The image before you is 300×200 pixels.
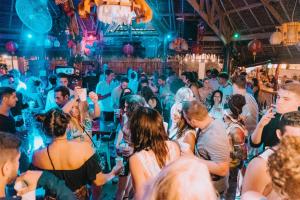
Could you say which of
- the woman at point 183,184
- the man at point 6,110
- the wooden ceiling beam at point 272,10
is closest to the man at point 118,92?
the man at point 6,110

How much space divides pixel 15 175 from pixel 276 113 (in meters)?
2.41

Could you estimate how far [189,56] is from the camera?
56.9 ft

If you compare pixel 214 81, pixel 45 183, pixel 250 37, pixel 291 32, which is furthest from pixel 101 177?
pixel 250 37

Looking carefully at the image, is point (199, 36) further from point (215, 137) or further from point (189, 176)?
point (189, 176)

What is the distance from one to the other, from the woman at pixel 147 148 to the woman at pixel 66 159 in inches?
16.4

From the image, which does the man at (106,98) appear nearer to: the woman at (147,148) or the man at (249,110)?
the man at (249,110)

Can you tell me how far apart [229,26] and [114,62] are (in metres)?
7.47

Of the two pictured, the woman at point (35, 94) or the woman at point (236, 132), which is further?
the woman at point (35, 94)

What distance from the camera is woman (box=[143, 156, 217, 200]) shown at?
1.01 metres

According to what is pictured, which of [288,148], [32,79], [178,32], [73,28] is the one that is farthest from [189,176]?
[178,32]

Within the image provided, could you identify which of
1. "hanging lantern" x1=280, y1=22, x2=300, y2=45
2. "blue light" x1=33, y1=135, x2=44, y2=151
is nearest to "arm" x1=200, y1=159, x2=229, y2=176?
"blue light" x1=33, y1=135, x2=44, y2=151

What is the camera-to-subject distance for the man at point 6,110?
136 inches

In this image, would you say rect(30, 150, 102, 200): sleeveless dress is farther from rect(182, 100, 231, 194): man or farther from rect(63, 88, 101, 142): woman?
rect(63, 88, 101, 142): woman

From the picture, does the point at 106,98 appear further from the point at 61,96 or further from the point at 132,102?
the point at 132,102
